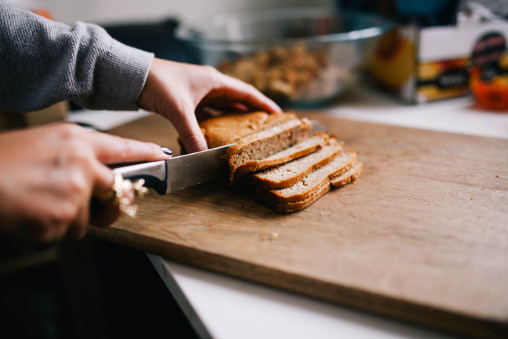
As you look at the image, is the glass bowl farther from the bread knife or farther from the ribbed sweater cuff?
the bread knife

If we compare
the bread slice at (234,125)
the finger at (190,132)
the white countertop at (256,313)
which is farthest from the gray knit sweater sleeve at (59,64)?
the white countertop at (256,313)

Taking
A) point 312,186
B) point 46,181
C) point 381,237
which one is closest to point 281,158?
point 312,186

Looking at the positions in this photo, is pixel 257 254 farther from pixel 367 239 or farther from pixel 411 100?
pixel 411 100

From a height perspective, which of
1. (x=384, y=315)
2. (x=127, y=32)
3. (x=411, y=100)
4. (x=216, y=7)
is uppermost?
(x=216, y=7)

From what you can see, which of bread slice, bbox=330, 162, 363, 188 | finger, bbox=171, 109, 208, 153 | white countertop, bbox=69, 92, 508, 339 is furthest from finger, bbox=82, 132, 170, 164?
bread slice, bbox=330, 162, 363, 188

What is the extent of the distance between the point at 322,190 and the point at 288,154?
0.21 metres

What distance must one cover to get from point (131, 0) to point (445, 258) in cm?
266

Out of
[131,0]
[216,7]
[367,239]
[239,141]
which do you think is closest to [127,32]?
[131,0]

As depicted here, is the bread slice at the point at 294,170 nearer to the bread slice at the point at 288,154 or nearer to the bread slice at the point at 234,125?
the bread slice at the point at 288,154

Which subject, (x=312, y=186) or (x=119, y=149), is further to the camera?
(x=312, y=186)

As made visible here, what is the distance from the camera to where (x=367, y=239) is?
1.06 meters

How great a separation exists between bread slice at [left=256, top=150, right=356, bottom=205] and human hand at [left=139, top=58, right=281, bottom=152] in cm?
31

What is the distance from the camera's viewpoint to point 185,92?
4.67 feet

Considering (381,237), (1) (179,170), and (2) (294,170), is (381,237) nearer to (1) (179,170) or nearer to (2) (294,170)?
(2) (294,170)
